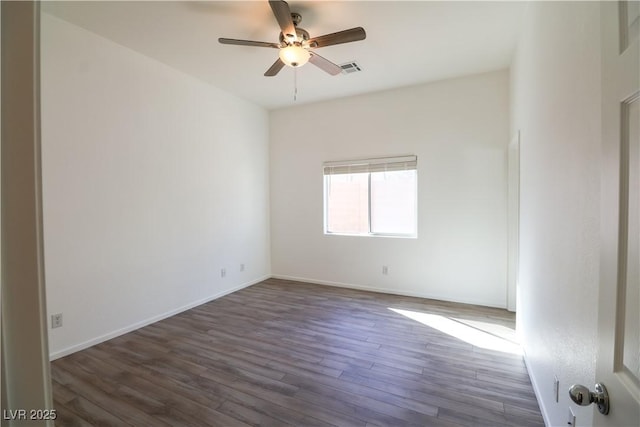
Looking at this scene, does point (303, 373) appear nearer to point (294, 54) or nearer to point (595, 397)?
point (595, 397)

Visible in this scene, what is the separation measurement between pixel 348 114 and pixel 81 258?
12.3 feet

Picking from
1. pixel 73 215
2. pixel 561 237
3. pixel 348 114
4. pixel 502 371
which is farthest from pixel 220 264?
pixel 561 237

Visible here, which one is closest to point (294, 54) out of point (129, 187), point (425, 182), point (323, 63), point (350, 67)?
point (323, 63)

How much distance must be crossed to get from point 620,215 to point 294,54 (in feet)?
7.55

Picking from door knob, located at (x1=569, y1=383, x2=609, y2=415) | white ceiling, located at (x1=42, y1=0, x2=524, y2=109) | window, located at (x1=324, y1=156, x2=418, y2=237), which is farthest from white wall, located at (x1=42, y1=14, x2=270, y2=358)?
door knob, located at (x1=569, y1=383, x2=609, y2=415)

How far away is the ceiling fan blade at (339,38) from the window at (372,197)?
210 cm

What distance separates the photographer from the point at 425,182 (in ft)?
12.7

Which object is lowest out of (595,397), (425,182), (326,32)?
(595,397)

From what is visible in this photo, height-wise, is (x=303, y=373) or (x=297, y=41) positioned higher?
(x=297, y=41)

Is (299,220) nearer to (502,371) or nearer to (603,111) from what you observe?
(502,371)

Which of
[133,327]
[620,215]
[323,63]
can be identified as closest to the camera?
[620,215]

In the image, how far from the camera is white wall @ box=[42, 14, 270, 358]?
244 centimetres

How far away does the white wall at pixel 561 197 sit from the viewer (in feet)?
3.59

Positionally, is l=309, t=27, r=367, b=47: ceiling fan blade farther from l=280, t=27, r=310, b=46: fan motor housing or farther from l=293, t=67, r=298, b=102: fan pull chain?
l=293, t=67, r=298, b=102: fan pull chain
